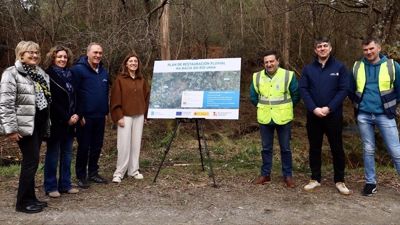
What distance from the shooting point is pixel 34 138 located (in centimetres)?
392

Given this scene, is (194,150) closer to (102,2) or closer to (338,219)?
(338,219)

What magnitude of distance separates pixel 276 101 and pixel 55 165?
10.3 feet

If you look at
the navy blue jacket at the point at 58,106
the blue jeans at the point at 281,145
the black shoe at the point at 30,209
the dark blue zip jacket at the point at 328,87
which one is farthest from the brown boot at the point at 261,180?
the black shoe at the point at 30,209

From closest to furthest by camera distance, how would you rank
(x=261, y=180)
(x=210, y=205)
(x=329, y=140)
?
(x=210, y=205)
(x=329, y=140)
(x=261, y=180)

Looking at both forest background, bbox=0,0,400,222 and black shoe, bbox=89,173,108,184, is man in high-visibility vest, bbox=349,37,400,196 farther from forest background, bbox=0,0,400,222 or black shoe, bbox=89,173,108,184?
black shoe, bbox=89,173,108,184

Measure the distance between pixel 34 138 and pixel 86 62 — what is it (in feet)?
4.68

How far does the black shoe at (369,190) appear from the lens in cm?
446

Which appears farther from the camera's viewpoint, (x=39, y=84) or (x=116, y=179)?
(x=116, y=179)

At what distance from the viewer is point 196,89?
5348mm

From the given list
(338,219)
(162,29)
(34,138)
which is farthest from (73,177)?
(162,29)

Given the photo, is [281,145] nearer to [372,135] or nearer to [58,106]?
[372,135]

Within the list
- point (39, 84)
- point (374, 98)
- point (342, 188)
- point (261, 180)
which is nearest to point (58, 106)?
point (39, 84)

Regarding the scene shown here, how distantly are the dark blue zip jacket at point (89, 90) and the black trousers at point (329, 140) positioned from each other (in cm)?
299

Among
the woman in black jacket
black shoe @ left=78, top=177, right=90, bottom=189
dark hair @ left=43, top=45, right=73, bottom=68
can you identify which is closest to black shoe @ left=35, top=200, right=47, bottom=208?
the woman in black jacket
